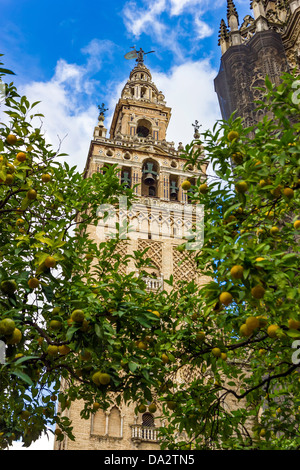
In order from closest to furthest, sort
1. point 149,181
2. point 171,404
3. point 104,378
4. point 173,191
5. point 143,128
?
point 104,378 → point 171,404 → point 173,191 → point 149,181 → point 143,128

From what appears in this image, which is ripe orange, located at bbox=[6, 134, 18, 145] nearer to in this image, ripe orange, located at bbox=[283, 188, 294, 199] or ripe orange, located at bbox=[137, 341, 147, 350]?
ripe orange, located at bbox=[137, 341, 147, 350]

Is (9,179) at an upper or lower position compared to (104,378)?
upper

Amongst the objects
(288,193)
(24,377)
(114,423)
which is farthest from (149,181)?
(24,377)

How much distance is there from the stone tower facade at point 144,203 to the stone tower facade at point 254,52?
10.1ft

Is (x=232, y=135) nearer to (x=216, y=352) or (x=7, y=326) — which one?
(x=216, y=352)

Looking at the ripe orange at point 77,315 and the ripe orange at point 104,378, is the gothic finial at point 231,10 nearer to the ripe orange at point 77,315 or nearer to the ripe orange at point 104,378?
the ripe orange at point 77,315

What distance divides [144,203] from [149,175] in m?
2.18

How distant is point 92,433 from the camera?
50.6 ft

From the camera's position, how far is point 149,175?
2342 centimetres

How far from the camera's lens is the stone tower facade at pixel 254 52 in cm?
1487

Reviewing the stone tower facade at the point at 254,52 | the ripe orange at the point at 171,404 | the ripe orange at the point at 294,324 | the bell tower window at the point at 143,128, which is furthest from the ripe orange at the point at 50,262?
the bell tower window at the point at 143,128

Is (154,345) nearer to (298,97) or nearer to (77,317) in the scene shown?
(77,317)

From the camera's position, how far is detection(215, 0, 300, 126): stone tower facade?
1487 cm

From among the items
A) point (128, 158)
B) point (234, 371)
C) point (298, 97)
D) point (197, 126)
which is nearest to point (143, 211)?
point (128, 158)
